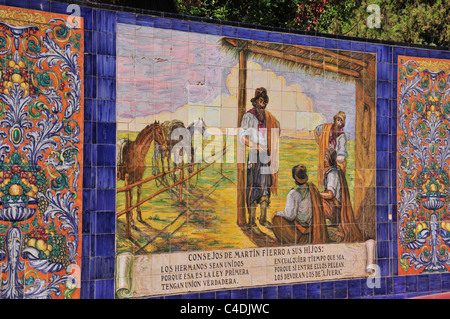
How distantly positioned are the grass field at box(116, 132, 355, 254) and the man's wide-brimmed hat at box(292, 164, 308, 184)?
60 mm

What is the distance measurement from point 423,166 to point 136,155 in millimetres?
3679

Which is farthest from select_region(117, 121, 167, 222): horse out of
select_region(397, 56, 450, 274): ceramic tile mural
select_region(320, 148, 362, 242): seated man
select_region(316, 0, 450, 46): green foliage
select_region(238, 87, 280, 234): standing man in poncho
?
select_region(316, 0, 450, 46): green foliage

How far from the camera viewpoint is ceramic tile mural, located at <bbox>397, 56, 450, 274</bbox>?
7.64 metres

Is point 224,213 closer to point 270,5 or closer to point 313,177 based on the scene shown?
point 313,177

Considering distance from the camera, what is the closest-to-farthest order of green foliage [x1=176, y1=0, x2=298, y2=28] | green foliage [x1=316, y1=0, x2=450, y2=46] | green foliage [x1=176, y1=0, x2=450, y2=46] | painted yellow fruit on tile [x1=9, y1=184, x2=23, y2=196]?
painted yellow fruit on tile [x1=9, y1=184, x2=23, y2=196] < green foliage [x1=176, y1=0, x2=298, y2=28] < green foliage [x1=176, y1=0, x2=450, y2=46] < green foliage [x1=316, y1=0, x2=450, y2=46]

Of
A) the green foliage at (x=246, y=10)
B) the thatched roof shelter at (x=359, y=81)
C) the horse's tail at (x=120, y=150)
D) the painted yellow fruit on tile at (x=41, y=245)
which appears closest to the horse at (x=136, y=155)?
the horse's tail at (x=120, y=150)

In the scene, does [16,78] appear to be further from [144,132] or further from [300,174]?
[300,174]

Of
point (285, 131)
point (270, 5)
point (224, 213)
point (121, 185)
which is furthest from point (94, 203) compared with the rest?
point (270, 5)

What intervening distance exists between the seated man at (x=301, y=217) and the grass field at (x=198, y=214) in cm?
9

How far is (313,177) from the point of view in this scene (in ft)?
23.3

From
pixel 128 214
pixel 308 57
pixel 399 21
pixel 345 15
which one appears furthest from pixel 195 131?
pixel 399 21

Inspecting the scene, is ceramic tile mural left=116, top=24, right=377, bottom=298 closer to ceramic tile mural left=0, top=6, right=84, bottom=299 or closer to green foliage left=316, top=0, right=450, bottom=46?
ceramic tile mural left=0, top=6, right=84, bottom=299

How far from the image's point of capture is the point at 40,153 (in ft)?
18.6

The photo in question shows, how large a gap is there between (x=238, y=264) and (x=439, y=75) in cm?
355
